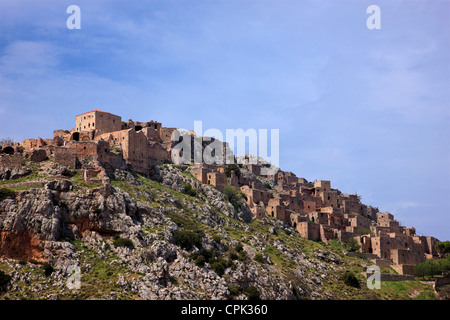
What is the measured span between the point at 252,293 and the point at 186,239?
11184mm

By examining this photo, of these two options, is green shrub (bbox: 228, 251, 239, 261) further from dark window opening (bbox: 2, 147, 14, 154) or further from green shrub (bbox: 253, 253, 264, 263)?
dark window opening (bbox: 2, 147, 14, 154)

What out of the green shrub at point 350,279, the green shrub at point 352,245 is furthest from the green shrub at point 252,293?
the green shrub at point 352,245

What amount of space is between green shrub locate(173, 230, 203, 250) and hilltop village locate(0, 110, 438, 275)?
11.0 meters

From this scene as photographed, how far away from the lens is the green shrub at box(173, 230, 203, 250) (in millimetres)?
80750

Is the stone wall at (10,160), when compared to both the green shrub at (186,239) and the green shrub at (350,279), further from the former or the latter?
the green shrub at (350,279)

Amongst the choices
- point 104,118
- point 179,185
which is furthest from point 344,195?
point 104,118

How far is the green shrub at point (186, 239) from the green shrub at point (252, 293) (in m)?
8.90

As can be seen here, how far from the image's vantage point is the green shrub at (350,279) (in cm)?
9181

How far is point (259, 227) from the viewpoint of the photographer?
101938 mm

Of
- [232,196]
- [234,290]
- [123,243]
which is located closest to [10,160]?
[123,243]

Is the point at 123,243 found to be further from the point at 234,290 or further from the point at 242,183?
the point at 242,183
